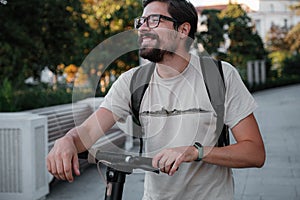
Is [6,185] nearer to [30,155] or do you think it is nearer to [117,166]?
[30,155]

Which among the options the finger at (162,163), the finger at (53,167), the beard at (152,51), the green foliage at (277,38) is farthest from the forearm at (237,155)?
the green foliage at (277,38)

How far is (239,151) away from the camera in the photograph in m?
1.81

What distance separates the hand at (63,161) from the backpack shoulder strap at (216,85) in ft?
1.76

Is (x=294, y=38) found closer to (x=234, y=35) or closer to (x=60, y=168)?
(x=234, y=35)

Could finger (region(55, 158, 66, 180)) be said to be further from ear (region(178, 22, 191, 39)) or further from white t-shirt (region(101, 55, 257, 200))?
ear (region(178, 22, 191, 39))

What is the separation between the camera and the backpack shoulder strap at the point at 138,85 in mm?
2082

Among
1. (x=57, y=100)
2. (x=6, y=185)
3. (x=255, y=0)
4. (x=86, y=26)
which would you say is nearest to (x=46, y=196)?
(x=6, y=185)

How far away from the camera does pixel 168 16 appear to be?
1861 mm

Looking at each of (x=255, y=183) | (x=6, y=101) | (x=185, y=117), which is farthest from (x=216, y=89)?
(x=6, y=101)

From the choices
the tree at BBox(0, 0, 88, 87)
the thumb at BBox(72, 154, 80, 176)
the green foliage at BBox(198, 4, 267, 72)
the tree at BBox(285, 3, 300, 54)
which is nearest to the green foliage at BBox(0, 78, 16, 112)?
the tree at BBox(0, 0, 88, 87)

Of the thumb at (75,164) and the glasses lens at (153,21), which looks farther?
the glasses lens at (153,21)

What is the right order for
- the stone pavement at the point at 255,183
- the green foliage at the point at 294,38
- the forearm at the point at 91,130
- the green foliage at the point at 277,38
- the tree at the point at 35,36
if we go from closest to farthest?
the forearm at the point at 91,130 → the stone pavement at the point at 255,183 → the tree at the point at 35,36 → the green foliage at the point at 294,38 → the green foliage at the point at 277,38

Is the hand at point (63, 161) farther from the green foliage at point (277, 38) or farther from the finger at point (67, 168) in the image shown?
the green foliage at point (277, 38)

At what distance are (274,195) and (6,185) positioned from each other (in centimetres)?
284
